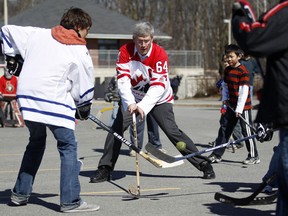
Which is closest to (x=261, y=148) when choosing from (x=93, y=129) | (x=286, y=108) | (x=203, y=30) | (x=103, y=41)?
(x=93, y=129)

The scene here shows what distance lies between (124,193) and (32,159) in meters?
1.22

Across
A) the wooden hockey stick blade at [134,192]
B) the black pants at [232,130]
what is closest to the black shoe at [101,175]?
the wooden hockey stick blade at [134,192]

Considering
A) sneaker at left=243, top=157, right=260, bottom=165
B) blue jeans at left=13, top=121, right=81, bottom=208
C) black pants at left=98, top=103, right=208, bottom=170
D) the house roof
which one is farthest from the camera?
the house roof

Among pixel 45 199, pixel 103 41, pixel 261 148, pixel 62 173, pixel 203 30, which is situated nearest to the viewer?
pixel 62 173

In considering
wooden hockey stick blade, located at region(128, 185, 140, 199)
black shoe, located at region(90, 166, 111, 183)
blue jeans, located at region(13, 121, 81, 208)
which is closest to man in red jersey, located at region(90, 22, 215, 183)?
black shoe, located at region(90, 166, 111, 183)

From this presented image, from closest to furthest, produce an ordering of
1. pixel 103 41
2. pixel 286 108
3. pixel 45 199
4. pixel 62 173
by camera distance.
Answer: pixel 286 108
pixel 62 173
pixel 45 199
pixel 103 41

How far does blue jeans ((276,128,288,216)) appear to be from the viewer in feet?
16.6

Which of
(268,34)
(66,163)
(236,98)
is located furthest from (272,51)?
(236,98)

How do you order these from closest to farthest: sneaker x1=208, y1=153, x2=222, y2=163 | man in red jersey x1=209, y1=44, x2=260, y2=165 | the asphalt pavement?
the asphalt pavement → man in red jersey x1=209, y1=44, x2=260, y2=165 → sneaker x1=208, y1=153, x2=222, y2=163

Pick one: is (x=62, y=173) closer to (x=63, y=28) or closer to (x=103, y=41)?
(x=63, y=28)

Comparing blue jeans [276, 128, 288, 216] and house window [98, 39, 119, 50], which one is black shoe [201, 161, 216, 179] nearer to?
blue jeans [276, 128, 288, 216]

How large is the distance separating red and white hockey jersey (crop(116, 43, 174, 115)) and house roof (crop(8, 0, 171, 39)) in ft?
125

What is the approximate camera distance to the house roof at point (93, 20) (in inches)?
1853

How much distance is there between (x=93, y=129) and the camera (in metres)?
17.2
